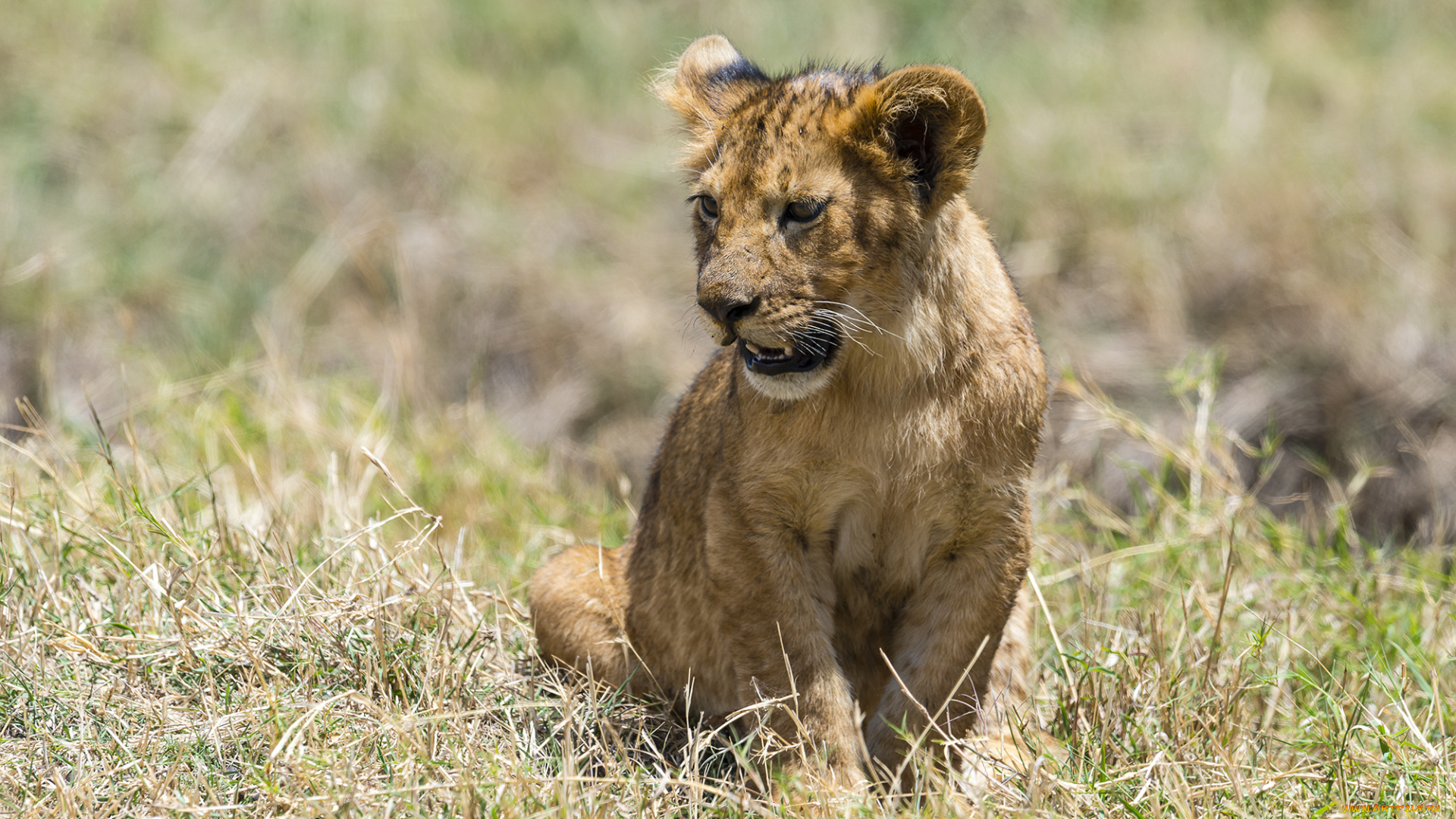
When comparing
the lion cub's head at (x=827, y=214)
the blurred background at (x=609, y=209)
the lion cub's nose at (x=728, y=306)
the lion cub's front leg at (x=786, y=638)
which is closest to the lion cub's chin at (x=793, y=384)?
the lion cub's head at (x=827, y=214)

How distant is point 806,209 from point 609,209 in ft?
22.6

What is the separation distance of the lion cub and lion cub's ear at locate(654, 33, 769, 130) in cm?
12

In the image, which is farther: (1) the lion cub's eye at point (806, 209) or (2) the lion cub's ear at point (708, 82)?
(2) the lion cub's ear at point (708, 82)

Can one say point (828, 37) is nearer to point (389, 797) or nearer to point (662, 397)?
point (662, 397)

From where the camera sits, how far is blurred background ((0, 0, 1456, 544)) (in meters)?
8.34

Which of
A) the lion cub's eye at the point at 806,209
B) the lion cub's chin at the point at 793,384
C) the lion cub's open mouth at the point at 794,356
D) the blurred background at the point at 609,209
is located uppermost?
the lion cub's eye at the point at 806,209

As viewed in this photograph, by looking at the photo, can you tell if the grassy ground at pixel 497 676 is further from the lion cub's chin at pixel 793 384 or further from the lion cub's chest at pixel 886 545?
the lion cub's chin at pixel 793 384

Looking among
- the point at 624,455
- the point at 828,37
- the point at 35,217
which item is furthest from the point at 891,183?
the point at 828,37

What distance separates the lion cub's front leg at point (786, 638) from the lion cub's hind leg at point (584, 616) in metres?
0.49

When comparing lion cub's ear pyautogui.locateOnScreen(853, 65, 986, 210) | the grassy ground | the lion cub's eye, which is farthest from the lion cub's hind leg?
lion cub's ear pyautogui.locateOnScreen(853, 65, 986, 210)

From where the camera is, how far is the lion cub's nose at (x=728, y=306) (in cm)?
342

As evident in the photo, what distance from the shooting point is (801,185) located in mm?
3541

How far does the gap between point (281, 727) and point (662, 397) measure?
5749 mm

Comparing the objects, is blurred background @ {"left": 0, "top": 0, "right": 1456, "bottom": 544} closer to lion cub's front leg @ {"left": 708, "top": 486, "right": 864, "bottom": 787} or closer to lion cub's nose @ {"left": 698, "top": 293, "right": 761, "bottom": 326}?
lion cub's front leg @ {"left": 708, "top": 486, "right": 864, "bottom": 787}
